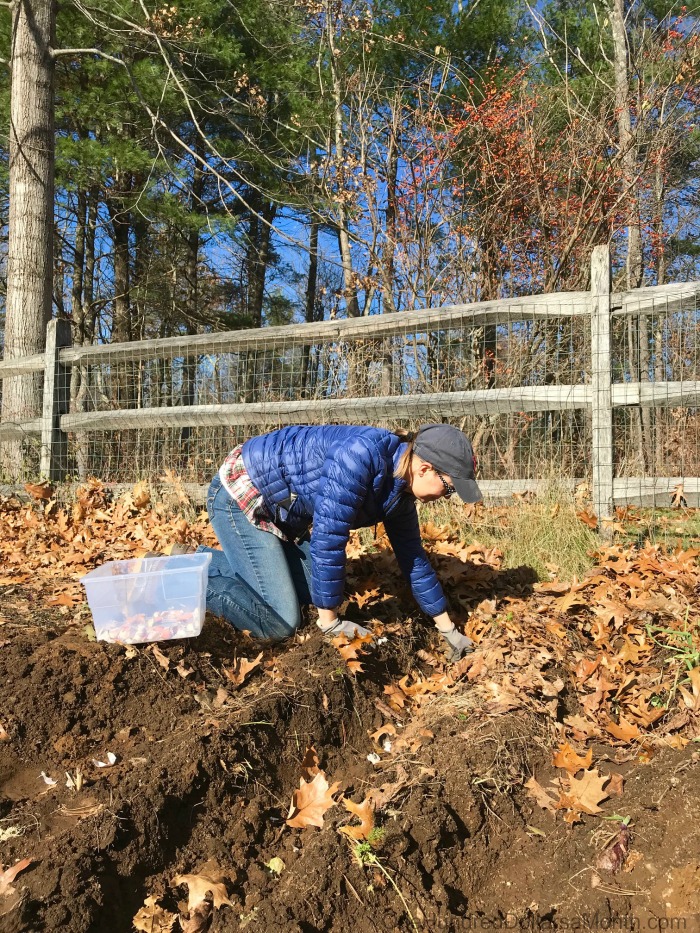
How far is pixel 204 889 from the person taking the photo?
2168mm

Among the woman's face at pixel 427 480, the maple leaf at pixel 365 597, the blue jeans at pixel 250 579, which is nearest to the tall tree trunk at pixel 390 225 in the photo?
the maple leaf at pixel 365 597

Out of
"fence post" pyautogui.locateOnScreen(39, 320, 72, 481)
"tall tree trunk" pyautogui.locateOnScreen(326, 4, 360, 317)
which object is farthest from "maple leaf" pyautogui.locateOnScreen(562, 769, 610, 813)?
"tall tree trunk" pyautogui.locateOnScreen(326, 4, 360, 317)

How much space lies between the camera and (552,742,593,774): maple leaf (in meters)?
2.84

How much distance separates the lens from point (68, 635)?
10.4ft

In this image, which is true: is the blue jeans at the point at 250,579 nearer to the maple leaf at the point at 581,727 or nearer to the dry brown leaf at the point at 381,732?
the dry brown leaf at the point at 381,732

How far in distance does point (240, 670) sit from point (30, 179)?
22.8 ft

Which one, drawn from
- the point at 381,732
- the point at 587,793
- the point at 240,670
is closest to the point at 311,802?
the point at 381,732

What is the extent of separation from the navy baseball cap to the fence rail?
1.89m

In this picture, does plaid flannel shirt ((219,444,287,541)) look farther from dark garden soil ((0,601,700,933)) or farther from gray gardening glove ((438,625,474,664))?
gray gardening glove ((438,625,474,664))

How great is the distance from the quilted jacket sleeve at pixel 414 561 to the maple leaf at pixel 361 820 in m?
1.14

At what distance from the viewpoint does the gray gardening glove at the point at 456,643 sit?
11.6 feet

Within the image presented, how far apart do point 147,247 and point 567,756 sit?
512 inches

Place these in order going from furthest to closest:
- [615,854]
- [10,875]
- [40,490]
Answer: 1. [40,490]
2. [615,854]
3. [10,875]

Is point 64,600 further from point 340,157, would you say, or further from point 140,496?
point 340,157
